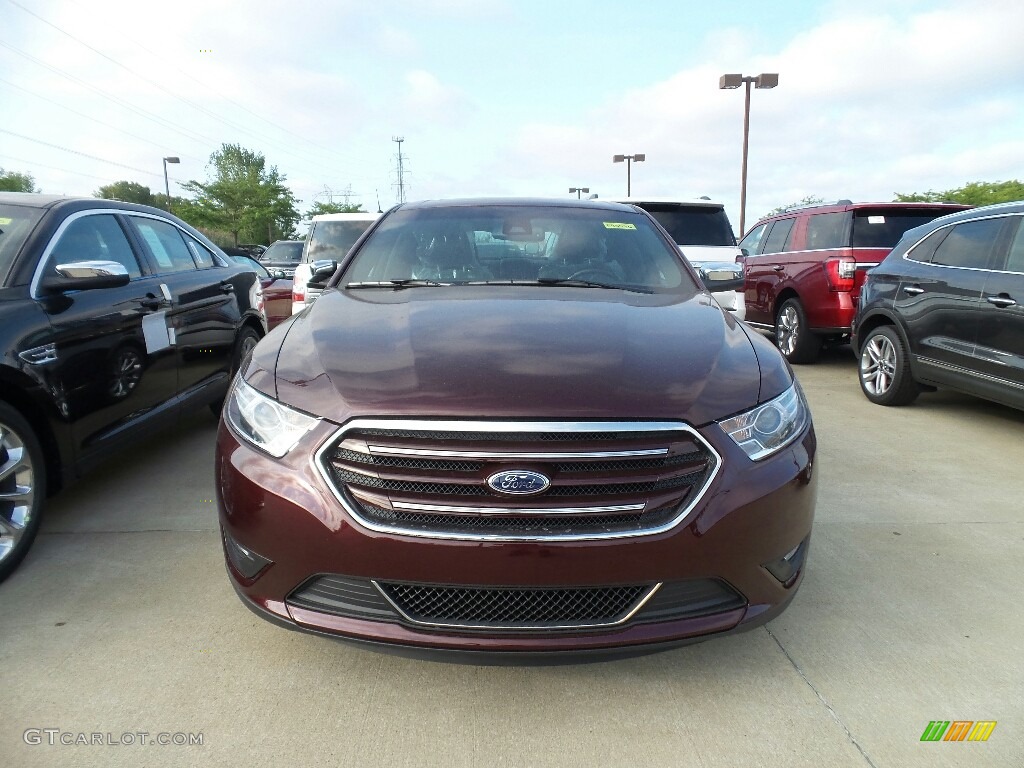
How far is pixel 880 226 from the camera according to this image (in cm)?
748

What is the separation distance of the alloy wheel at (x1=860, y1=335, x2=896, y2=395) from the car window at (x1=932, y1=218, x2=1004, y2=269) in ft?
2.67

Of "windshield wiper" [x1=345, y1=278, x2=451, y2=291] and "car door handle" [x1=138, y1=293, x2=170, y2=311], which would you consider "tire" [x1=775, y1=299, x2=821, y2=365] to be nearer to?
"windshield wiper" [x1=345, y1=278, x2=451, y2=291]

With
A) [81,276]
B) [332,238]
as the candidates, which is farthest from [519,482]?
[332,238]

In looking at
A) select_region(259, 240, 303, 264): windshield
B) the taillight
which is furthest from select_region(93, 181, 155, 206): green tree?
the taillight

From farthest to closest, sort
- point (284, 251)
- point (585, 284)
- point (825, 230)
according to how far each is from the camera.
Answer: point (284, 251) → point (825, 230) → point (585, 284)

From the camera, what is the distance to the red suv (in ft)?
24.4

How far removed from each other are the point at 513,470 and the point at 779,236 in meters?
8.07

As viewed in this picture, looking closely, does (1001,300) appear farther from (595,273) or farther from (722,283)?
(595,273)

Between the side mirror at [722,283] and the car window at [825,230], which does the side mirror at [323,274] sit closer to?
the side mirror at [722,283]

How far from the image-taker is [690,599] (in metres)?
1.95

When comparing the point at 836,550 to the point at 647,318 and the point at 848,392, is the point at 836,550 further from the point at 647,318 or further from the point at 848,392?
the point at 848,392

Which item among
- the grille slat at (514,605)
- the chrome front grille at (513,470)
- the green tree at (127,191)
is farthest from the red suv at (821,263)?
the green tree at (127,191)

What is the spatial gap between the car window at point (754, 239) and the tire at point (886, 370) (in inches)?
137

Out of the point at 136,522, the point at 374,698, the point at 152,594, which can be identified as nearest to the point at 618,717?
the point at 374,698
